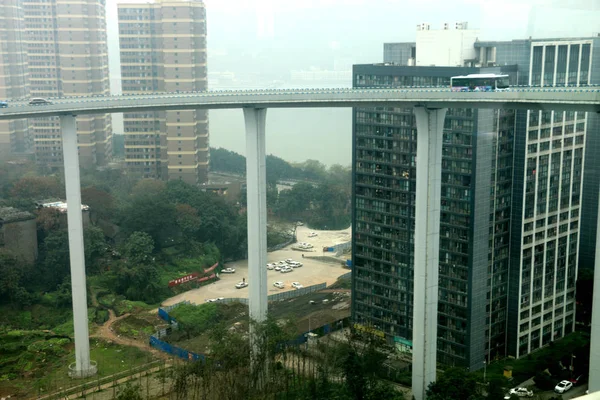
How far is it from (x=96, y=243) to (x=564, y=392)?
6.13 meters

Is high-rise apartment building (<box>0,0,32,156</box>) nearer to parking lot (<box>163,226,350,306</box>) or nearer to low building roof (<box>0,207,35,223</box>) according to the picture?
low building roof (<box>0,207,35,223</box>)

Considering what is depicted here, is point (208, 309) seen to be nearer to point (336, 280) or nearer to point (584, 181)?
point (336, 280)

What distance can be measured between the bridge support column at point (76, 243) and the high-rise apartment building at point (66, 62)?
8019 millimetres

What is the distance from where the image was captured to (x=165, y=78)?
12922 mm

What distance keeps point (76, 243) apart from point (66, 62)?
850 centimetres

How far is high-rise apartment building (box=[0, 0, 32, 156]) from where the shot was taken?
1390cm

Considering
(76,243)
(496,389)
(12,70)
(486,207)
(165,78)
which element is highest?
(12,70)

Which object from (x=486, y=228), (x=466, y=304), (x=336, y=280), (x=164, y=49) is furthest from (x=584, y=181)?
(x=164, y=49)

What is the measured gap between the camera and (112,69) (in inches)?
577

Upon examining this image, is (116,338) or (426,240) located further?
(116,338)

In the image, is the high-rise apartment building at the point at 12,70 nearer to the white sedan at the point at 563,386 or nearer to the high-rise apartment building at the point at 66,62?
the high-rise apartment building at the point at 66,62

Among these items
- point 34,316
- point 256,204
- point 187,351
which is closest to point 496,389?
point 256,204

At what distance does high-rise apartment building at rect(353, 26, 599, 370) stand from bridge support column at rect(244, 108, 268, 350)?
4.38 ft

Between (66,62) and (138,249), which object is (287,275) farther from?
(66,62)
